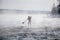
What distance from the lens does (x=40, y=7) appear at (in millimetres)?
1223

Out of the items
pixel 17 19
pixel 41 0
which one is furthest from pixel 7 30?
pixel 41 0

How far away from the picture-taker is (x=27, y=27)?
1.20 meters

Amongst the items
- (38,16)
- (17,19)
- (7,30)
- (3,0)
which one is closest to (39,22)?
(38,16)

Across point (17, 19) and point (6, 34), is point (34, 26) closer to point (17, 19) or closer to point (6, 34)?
point (17, 19)

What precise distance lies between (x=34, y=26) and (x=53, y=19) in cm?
27

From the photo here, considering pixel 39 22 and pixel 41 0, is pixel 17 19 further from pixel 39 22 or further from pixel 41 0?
pixel 41 0

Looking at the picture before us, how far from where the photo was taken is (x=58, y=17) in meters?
1.25

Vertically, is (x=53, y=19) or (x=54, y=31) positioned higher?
(x=53, y=19)

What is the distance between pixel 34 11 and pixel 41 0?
0.57 feet

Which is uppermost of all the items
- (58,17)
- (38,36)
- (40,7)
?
(40,7)

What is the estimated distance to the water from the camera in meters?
1.17

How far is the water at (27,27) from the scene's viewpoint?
3.82 ft

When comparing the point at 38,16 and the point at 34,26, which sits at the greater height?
the point at 38,16

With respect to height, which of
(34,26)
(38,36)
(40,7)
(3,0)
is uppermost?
(3,0)
